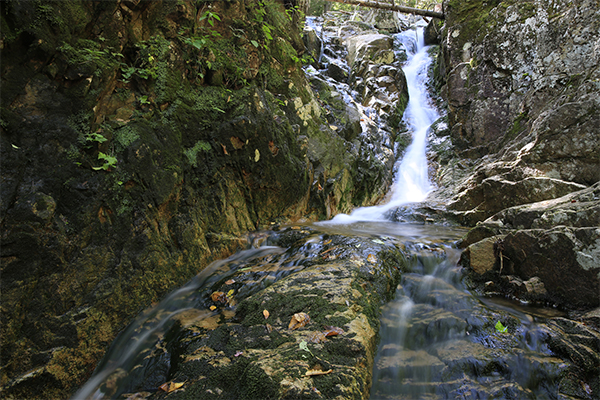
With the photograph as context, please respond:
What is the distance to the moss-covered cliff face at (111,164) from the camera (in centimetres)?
245

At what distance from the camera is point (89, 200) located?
2914 millimetres

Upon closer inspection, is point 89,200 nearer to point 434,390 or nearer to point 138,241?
point 138,241

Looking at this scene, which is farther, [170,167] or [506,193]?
[506,193]

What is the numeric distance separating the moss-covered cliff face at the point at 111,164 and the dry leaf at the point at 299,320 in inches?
75.3

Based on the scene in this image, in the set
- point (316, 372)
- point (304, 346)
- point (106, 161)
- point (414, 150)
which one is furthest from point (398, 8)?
point (316, 372)

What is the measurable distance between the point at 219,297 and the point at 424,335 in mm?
2555

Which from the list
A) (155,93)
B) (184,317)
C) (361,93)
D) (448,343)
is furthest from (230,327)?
(361,93)

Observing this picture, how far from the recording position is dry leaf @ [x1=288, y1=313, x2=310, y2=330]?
267 cm

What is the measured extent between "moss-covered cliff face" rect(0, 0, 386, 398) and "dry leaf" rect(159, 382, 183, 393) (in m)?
1.00

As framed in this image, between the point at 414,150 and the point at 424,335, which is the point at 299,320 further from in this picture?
the point at 414,150

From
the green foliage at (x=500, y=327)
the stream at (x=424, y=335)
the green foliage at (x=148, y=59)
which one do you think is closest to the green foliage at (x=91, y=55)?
the green foliage at (x=148, y=59)

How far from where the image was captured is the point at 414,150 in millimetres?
12594

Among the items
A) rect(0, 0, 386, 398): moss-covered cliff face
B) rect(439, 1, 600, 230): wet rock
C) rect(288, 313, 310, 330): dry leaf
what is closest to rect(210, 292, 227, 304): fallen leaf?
rect(0, 0, 386, 398): moss-covered cliff face

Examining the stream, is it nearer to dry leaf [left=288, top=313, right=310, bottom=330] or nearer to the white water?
dry leaf [left=288, top=313, right=310, bottom=330]
